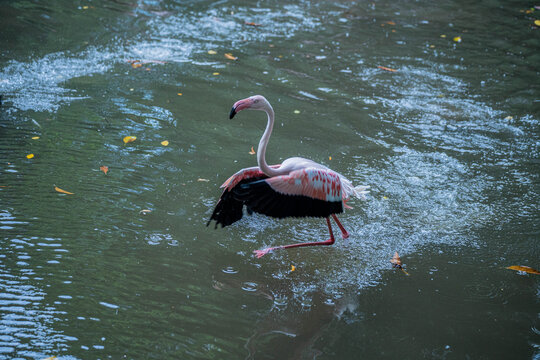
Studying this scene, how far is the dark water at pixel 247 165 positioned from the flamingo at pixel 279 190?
0.46m

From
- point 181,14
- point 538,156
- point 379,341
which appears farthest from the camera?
point 181,14

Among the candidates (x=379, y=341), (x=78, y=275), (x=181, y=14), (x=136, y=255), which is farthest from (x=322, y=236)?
(x=181, y=14)

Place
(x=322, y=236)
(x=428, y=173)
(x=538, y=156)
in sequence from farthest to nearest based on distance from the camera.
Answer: (x=538, y=156) < (x=428, y=173) < (x=322, y=236)

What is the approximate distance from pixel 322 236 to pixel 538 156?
3.31 meters

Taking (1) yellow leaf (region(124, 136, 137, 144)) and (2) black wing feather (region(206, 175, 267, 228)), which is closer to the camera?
(2) black wing feather (region(206, 175, 267, 228))

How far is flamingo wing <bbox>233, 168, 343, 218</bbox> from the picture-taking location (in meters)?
4.10

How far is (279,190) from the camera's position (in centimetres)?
412

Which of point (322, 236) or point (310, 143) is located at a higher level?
point (310, 143)

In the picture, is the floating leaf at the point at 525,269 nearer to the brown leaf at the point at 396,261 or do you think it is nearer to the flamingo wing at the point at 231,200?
the brown leaf at the point at 396,261

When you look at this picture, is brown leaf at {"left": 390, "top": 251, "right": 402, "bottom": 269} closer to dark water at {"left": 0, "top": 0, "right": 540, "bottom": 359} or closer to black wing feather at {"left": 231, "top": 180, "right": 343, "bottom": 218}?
dark water at {"left": 0, "top": 0, "right": 540, "bottom": 359}

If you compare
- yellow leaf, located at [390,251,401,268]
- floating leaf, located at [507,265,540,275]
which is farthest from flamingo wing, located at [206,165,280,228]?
floating leaf, located at [507,265,540,275]

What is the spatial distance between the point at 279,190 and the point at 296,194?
159mm

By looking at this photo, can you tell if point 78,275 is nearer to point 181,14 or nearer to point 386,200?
point 386,200

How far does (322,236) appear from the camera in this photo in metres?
4.86
